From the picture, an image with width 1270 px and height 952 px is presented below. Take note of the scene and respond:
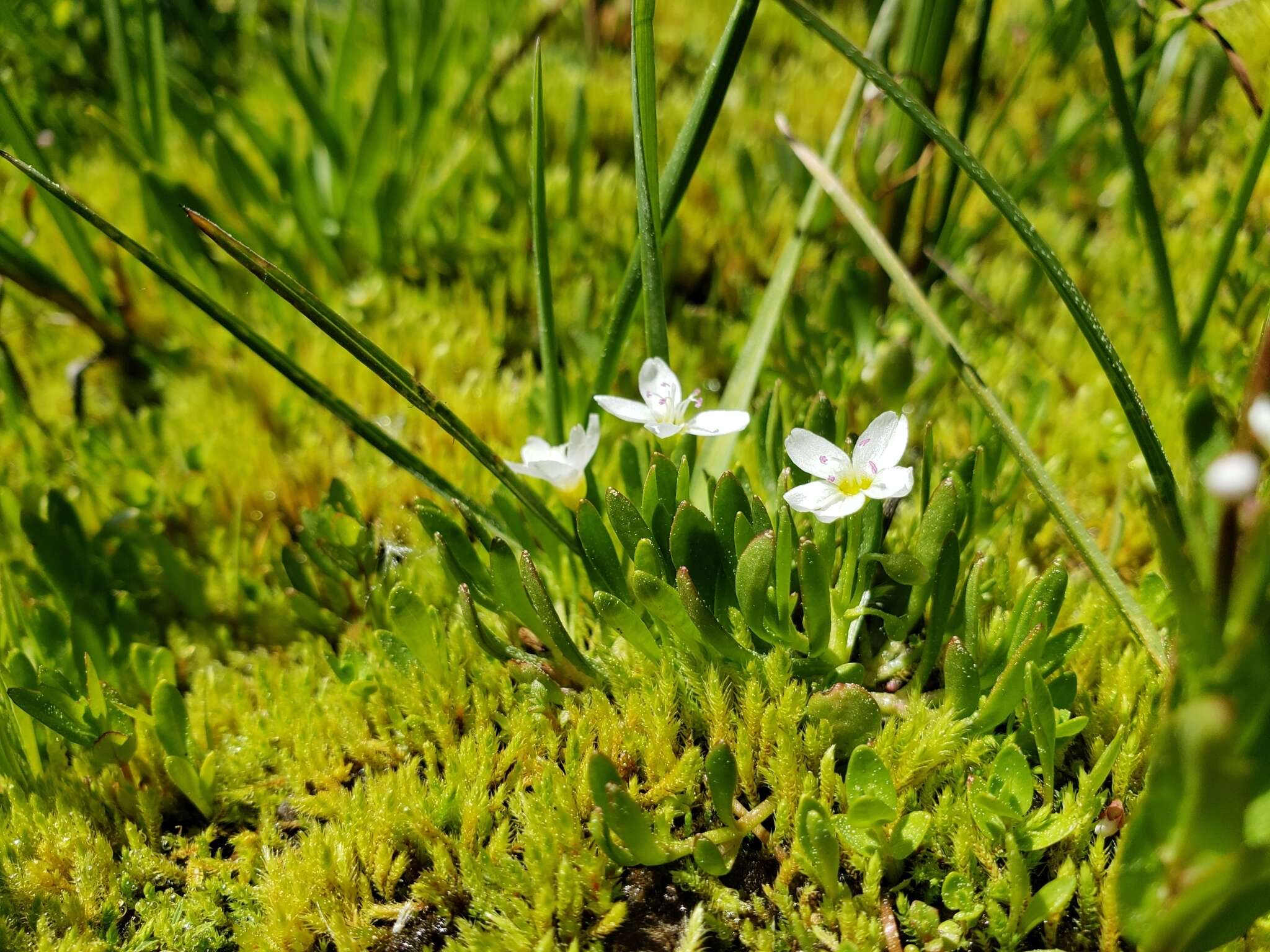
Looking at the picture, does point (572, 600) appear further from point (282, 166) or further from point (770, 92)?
point (770, 92)

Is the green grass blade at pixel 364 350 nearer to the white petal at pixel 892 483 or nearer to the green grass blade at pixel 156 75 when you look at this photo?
the white petal at pixel 892 483

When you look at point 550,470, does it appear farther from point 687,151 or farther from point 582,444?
point 687,151

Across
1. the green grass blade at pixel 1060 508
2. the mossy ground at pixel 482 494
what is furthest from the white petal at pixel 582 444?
the green grass blade at pixel 1060 508

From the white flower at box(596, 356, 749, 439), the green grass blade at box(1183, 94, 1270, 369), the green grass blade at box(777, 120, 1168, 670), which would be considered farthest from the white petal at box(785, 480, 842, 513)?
the green grass blade at box(1183, 94, 1270, 369)

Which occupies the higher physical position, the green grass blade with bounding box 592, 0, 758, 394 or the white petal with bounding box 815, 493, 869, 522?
the green grass blade with bounding box 592, 0, 758, 394

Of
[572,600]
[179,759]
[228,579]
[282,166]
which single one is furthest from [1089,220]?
[179,759]

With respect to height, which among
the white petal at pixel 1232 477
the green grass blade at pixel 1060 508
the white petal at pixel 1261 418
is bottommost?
the white petal at pixel 1232 477

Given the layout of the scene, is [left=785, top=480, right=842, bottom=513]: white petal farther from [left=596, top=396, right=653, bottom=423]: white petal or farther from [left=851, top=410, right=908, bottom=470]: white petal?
[left=596, top=396, right=653, bottom=423]: white petal
